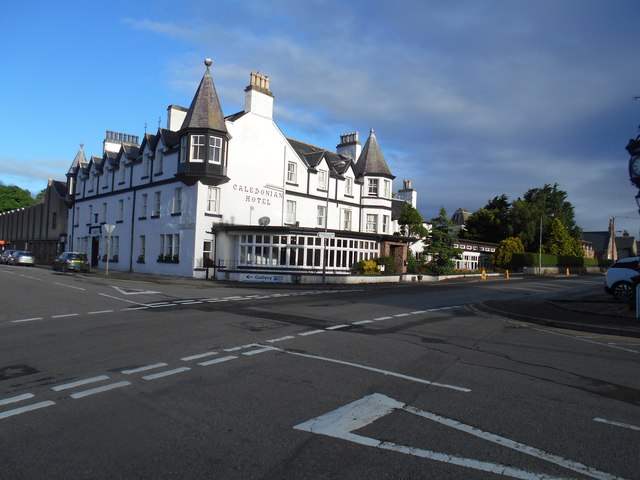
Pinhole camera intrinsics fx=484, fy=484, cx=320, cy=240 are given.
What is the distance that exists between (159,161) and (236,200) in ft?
23.1

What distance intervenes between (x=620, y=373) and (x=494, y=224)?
6307 centimetres

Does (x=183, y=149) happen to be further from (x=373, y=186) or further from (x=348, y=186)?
(x=373, y=186)

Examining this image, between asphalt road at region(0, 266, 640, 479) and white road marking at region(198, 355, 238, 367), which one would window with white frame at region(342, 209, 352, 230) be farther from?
white road marking at region(198, 355, 238, 367)

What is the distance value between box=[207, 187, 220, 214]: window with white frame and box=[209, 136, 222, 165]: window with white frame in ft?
6.62

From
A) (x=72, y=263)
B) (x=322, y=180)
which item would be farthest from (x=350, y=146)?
(x=72, y=263)

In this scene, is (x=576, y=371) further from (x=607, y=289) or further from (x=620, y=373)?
(x=607, y=289)

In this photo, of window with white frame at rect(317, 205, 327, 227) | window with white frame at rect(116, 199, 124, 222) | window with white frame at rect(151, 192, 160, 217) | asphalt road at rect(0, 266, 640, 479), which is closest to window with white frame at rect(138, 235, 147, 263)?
window with white frame at rect(151, 192, 160, 217)

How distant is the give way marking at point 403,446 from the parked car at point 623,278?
1753 centimetres

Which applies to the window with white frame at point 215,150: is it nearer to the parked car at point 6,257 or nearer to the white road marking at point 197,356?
the white road marking at point 197,356

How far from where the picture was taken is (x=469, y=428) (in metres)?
5.04

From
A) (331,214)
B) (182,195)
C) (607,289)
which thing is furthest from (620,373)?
(331,214)

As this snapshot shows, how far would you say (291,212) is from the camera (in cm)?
3772

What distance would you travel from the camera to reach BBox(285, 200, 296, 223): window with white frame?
37500mm

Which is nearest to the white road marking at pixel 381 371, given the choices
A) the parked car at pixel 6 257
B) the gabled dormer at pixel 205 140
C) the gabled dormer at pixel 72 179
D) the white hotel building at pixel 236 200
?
the white hotel building at pixel 236 200
